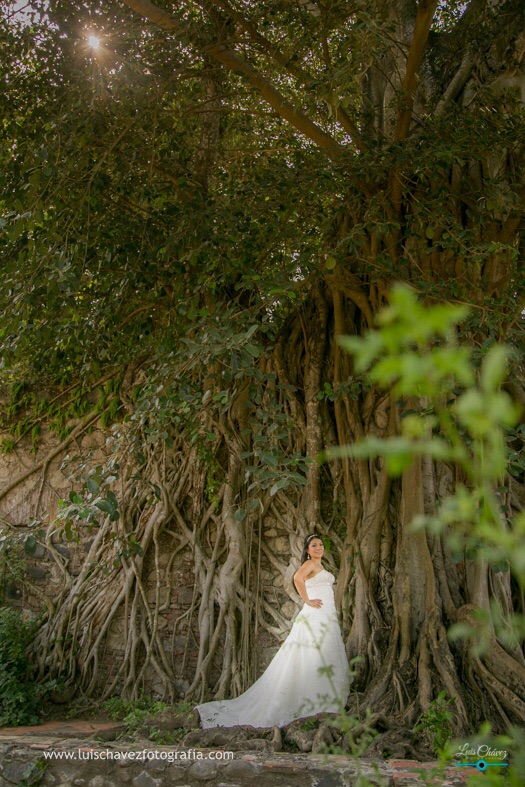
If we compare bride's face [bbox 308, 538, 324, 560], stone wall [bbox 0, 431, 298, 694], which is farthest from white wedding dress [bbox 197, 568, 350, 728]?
stone wall [bbox 0, 431, 298, 694]

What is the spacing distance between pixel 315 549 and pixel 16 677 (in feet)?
8.83

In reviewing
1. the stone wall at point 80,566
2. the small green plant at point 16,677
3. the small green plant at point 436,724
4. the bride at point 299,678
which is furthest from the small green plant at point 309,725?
the small green plant at point 16,677

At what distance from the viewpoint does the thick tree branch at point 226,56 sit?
451cm

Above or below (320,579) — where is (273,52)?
above

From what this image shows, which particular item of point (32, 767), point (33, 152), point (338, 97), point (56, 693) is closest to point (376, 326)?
point (338, 97)

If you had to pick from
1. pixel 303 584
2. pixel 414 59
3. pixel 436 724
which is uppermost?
pixel 414 59

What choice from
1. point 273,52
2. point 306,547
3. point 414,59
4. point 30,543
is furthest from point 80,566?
point 414,59

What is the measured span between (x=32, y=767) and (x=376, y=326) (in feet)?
11.7

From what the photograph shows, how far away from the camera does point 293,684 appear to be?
450 cm

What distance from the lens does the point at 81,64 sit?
499cm

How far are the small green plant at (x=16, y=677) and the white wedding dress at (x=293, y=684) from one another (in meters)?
1.54

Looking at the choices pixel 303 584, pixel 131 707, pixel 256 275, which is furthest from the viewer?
pixel 131 707

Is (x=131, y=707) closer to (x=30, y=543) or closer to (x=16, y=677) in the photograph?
(x=16, y=677)

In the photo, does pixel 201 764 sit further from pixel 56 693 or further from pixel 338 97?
pixel 338 97
